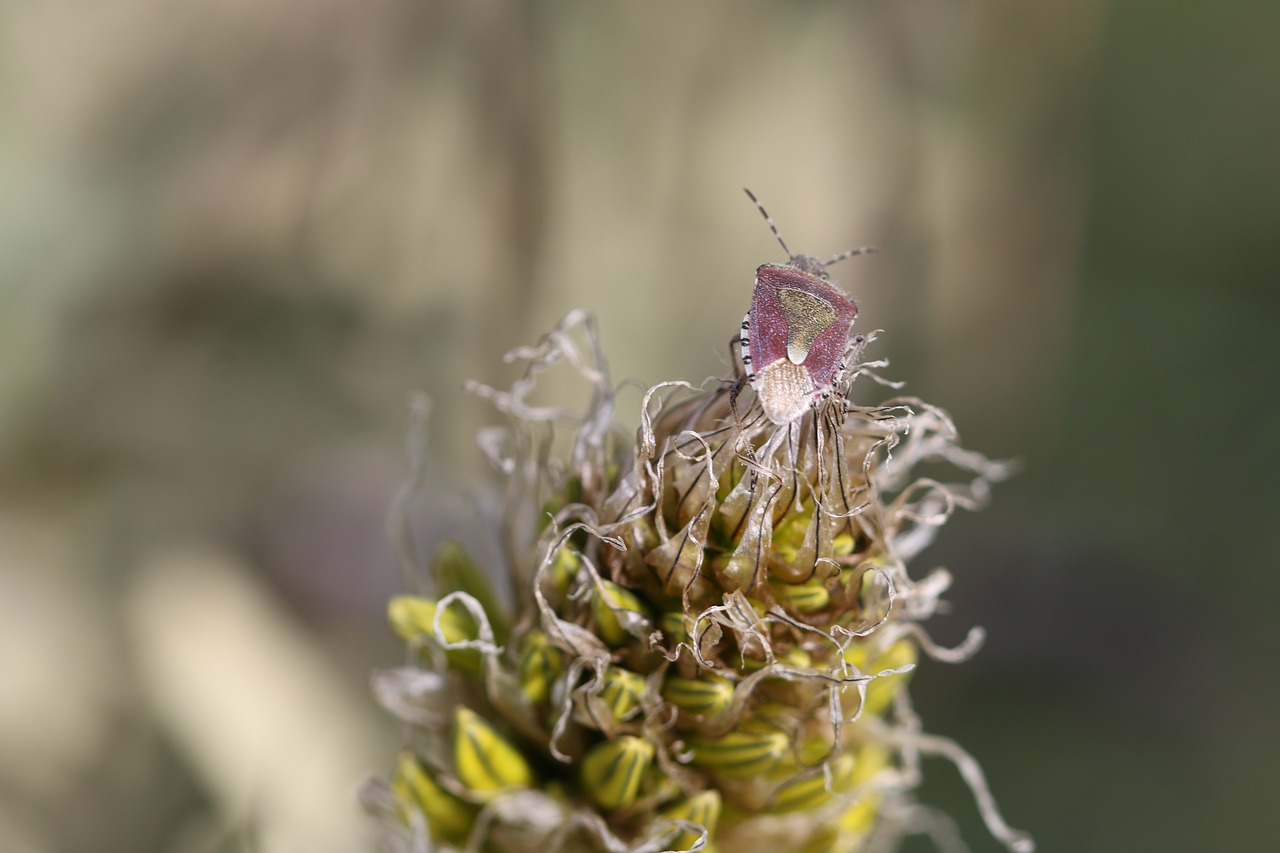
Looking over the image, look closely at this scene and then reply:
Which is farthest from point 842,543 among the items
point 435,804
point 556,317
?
point 556,317

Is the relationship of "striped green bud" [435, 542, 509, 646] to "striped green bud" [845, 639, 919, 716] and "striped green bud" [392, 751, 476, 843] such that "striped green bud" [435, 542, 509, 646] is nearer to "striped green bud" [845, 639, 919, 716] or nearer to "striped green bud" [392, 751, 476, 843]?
"striped green bud" [392, 751, 476, 843]

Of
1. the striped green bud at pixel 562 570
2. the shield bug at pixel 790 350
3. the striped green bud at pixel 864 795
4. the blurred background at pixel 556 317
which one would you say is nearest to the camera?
the shield bug at pixel 790 350

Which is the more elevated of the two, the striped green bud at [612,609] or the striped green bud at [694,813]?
the striped green bud at [612,609]

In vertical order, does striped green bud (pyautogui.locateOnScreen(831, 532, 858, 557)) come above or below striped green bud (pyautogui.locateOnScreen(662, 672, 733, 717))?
above

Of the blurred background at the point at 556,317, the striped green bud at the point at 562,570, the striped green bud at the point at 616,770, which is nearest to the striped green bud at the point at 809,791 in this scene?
the striped green bud at the point at 616,770

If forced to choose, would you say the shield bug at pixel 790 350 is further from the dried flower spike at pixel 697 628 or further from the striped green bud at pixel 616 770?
the striped green bud at pixel 616 770

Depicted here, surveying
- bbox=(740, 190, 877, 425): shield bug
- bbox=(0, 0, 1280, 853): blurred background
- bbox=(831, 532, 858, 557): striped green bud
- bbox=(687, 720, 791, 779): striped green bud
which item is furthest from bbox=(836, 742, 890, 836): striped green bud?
bbox=(0, 0, 1280, 853): blurred background

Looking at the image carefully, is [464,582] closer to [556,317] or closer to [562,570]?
[562,570]

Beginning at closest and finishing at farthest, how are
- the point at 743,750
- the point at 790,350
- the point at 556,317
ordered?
the point at 790,350 < the point at 743,750 < the point at 556,317
